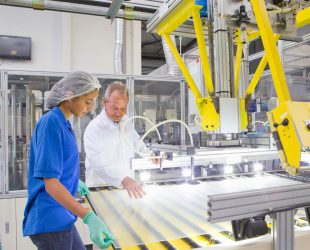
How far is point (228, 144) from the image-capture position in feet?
5.63

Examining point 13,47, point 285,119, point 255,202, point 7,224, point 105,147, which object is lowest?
point 7,224

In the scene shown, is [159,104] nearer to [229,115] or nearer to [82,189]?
[82,189]

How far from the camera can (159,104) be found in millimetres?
4484

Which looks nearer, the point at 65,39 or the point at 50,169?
the point at 50,169

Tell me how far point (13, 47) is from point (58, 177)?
4334 mm

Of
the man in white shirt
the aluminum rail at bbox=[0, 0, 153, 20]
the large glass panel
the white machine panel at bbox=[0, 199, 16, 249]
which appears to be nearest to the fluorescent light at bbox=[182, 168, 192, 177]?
the man in white shirt

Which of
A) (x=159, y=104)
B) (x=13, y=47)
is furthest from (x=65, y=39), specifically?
(x=159, y=104)

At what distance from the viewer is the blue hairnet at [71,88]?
1485mm

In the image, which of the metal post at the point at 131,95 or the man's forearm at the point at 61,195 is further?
the metal post at the point at 131,95

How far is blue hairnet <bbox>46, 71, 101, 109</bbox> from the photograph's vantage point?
1.49 m

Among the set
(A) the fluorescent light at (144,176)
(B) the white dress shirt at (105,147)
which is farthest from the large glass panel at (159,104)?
(A) the fluorescent light at (144,176)

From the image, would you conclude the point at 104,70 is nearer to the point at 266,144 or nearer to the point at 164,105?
the point at 164,105

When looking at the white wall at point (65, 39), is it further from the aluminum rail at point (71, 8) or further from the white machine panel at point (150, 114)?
the aluminum rail at point (71, 8)

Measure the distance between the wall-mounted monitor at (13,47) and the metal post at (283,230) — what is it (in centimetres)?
488
